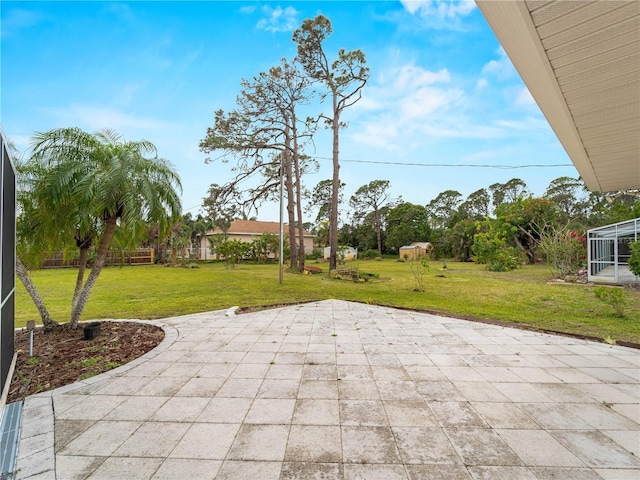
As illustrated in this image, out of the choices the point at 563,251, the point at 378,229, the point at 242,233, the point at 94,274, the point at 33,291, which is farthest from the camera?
the point at 378,229

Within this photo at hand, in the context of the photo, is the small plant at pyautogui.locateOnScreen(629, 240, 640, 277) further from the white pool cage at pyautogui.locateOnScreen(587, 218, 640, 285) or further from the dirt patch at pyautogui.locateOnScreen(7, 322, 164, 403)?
the dirt patch at pyautogui.locateOnScreen(7, 322, 164, 403)

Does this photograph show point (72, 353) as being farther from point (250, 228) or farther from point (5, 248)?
point (250, 228)

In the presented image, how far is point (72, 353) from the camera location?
11.5 feet

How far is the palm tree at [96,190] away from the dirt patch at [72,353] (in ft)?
1.55

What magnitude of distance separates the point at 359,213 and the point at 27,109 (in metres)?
29.5

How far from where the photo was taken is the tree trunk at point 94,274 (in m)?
4.23

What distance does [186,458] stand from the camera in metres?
1.75

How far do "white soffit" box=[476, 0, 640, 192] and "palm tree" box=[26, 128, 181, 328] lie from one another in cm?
426

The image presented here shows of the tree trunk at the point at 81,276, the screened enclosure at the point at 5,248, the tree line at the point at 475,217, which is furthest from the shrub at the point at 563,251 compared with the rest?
the screened enclosure at the point at 5,248

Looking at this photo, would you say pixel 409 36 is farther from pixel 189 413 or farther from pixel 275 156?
pixel 189 413

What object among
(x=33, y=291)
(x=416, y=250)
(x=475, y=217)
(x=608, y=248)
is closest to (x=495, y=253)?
(x=608, y=248)

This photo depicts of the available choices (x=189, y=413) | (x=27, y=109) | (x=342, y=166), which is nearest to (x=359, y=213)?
(x=342, y=166)

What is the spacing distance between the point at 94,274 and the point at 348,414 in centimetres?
414

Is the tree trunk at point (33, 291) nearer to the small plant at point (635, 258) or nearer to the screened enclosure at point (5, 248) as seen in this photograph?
the screened enclosure at point (5, 248)
